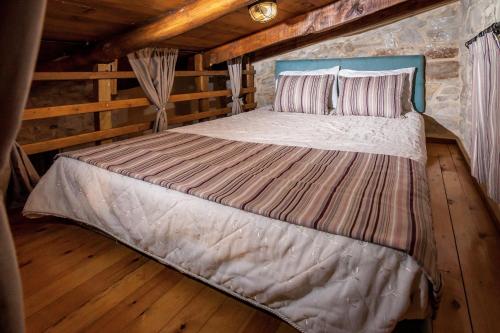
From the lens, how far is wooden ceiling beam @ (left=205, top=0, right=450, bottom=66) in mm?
2879

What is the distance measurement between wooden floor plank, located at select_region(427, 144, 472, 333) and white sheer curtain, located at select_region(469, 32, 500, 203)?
0.28 m

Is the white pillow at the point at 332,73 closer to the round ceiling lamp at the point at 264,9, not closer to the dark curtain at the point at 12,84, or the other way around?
the round ceiling lamp at the point at 264,9

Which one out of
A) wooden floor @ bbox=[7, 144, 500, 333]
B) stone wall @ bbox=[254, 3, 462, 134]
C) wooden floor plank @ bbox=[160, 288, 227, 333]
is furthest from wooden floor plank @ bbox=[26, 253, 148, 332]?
stone wall @ bbox=[254, 3, 462, 134]

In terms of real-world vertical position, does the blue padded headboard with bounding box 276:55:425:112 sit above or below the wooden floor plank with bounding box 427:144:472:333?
above

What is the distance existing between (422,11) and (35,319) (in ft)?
13.1

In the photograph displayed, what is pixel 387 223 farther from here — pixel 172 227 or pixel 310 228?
pixel 172 227

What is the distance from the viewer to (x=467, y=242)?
163 centimetres

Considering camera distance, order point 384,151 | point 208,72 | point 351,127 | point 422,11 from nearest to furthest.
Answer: point 384,151 < point 351,127 < point 422,11 < point 208,72

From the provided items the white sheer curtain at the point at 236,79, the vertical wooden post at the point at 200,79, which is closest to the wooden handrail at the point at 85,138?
the vertical wooden post at the point at 200,79

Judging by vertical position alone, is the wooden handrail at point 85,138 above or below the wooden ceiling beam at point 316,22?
below

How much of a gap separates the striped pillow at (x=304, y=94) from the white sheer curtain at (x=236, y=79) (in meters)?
0.69

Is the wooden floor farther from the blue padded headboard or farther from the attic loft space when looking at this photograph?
the blue padded headboard

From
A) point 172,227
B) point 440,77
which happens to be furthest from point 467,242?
point 440,77

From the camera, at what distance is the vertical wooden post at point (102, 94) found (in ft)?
8.32
